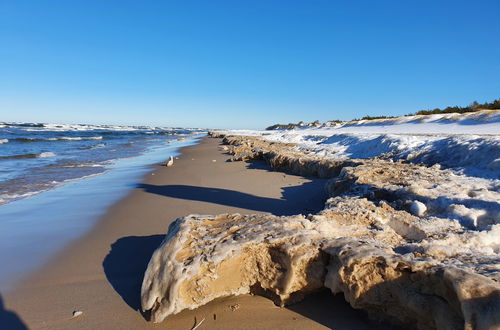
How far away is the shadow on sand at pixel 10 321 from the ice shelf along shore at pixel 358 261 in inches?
40.4

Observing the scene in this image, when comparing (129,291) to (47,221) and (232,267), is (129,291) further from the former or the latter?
(47,221)

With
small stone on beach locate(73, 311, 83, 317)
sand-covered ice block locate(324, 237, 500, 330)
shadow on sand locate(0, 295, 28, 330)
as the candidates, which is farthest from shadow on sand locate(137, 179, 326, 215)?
shadow on sand locate(0, 295, 28, 330)

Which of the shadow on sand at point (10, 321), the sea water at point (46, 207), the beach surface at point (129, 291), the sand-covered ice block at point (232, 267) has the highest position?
the sand-covered ice block at point (232, 267)

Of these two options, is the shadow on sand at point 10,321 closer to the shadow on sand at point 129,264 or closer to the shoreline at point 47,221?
the shoreline at point 47,221

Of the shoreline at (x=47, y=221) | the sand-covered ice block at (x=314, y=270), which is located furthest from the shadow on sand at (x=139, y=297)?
the shoreline at (x=47, y=221)

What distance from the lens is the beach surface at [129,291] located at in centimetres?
224

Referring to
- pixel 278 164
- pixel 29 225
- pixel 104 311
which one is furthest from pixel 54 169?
pixel 104 311

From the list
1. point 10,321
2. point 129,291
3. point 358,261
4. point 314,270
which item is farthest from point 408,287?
point 10,321

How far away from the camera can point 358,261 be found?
2.10 m

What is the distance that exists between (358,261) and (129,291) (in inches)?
80.6

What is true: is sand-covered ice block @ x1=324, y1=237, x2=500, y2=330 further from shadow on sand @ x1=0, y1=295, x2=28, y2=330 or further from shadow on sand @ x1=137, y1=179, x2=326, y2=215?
shadow on sand @ x1=137, y1=179, x2=326, y2=215

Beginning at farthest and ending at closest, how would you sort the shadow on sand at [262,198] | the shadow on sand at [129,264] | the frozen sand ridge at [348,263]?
the shadow on sand at [262,198] < the shadow on sand at [129,264] < the frozen sand ridge at [348,263]

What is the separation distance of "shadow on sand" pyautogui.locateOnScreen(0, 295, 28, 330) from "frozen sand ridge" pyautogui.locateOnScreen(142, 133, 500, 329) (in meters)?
1.03

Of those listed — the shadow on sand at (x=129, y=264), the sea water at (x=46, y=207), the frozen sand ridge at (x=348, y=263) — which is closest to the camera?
the frozen sand ridge at (x=348, y=263)
